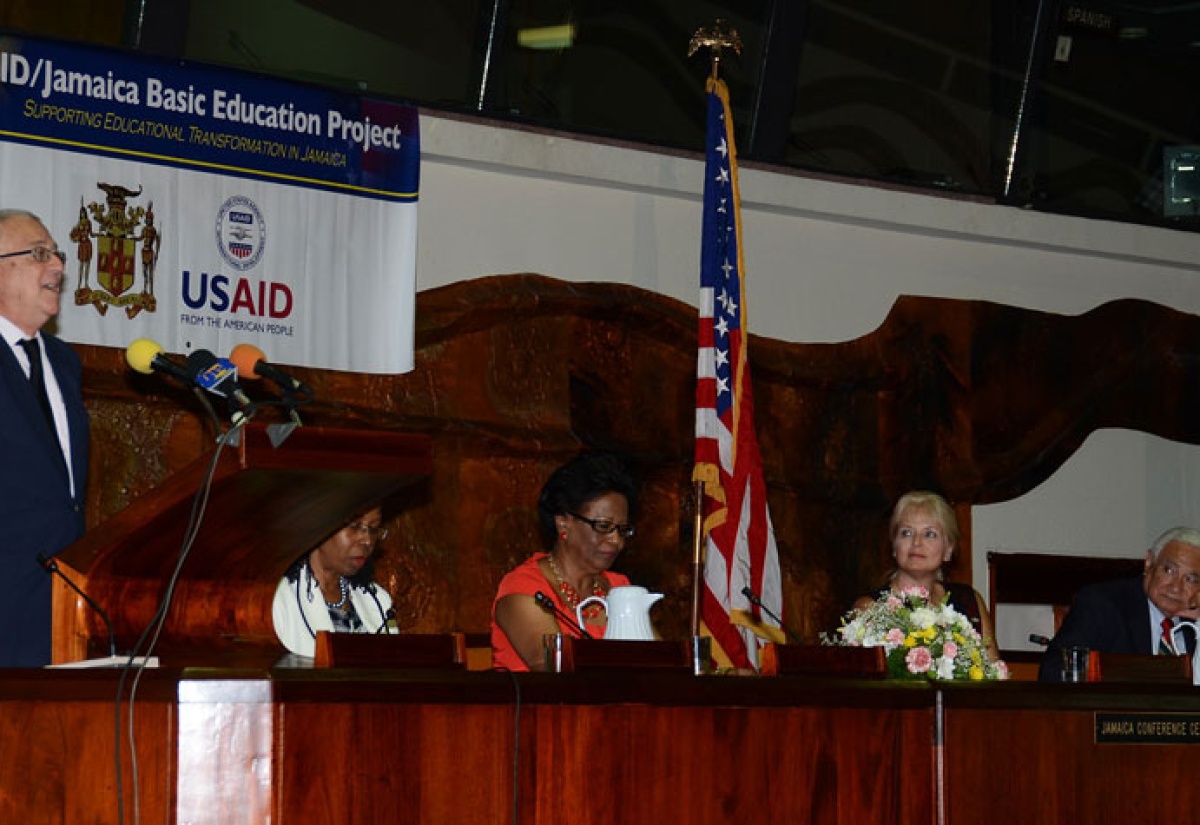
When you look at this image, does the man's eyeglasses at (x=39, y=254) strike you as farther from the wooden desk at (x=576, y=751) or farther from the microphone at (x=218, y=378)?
the wooden desk at (x=576, y=751)

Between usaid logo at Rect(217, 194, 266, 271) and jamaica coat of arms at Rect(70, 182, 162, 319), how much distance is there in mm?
208

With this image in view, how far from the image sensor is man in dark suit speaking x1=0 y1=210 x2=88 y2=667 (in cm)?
319

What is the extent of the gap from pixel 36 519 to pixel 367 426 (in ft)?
8.95

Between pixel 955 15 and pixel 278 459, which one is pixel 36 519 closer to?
pixel 278 459

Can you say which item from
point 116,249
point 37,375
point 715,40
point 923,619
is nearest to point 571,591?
point 923,619

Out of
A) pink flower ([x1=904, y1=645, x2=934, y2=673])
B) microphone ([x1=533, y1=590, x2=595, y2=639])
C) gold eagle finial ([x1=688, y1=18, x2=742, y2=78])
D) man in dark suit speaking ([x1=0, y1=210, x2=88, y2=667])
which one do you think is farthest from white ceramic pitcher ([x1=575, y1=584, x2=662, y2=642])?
gold eagle finial ([x1=688, y1=18, x2=742, y2=78])

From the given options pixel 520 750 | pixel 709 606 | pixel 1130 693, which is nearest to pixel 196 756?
pixel 520 750

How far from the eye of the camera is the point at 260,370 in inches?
109

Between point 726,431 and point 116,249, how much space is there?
201 cm

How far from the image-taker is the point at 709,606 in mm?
5777

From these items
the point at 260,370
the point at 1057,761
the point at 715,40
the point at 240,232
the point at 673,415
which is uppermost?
the point at 715,40

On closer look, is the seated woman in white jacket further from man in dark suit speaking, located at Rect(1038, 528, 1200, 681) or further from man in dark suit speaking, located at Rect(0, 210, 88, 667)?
man in dark suit speaking, located at Rect(1038, 528, 1200, 681)

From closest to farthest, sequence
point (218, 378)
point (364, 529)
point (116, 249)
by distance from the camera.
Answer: point (218, 378), point (364, 529), point (116, 249)

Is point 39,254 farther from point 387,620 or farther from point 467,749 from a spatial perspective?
point 467,749
